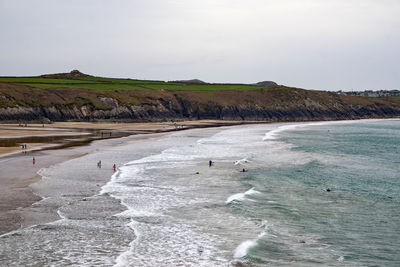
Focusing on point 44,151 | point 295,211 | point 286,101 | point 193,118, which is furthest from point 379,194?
point 286,101

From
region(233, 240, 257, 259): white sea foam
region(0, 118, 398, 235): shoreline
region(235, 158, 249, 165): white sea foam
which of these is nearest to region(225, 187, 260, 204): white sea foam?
region(233, 240, 257, 259): white sea foam

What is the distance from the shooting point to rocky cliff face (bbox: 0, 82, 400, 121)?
100812mm

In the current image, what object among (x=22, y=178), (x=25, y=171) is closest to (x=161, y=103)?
(x=25, y=171)

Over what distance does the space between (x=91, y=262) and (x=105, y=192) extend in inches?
473

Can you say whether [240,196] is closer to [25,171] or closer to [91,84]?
[25,171]

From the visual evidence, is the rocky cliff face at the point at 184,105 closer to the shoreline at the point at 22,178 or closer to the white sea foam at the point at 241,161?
the shoreline at the point at 22,178

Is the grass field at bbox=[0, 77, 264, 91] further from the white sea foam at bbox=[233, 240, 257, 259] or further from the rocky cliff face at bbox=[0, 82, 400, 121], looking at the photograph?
the white sea foam at bbox=[233, 240, 257, 259]

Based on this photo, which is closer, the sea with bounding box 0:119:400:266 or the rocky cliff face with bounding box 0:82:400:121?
the sea with bounding box 0:119:400:266

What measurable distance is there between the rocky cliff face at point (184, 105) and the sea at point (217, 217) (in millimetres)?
65583

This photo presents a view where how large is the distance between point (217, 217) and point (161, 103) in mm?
105890

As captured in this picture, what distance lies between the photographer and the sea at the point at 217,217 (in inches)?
656

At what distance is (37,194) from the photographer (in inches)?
1040

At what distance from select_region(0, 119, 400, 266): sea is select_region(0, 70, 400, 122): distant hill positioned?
66138mm

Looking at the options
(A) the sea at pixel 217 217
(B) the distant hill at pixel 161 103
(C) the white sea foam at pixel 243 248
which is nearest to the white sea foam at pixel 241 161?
(A) the sea at pixel 217 217
